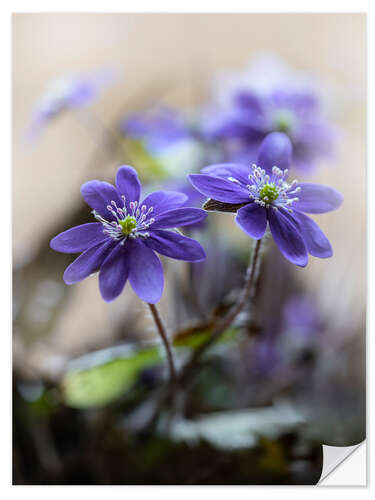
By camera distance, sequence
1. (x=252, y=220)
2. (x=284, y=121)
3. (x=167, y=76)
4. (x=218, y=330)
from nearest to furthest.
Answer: (x=252, y=220), (x=218, y=330), (x=284, y=121), (x=167, y=76)

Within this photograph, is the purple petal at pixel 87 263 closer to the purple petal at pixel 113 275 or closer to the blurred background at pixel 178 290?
the purple petal at pixel 113 275

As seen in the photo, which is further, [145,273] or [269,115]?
[269,115]

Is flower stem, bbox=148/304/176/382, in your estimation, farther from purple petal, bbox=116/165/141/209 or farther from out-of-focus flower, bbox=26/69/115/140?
out-of-focus flower, bbox=26/69/115/140

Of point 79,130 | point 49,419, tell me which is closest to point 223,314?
point 49,419

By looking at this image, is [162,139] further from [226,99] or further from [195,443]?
[195,443]

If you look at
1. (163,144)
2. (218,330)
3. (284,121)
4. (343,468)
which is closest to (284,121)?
(284,121)

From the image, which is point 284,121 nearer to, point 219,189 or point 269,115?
point 269,115

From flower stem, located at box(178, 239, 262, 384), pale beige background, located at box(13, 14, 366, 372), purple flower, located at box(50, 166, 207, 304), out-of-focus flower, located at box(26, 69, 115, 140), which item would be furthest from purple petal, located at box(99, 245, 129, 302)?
out-of-focus flower, located at box(26, 69, 115, 140)
